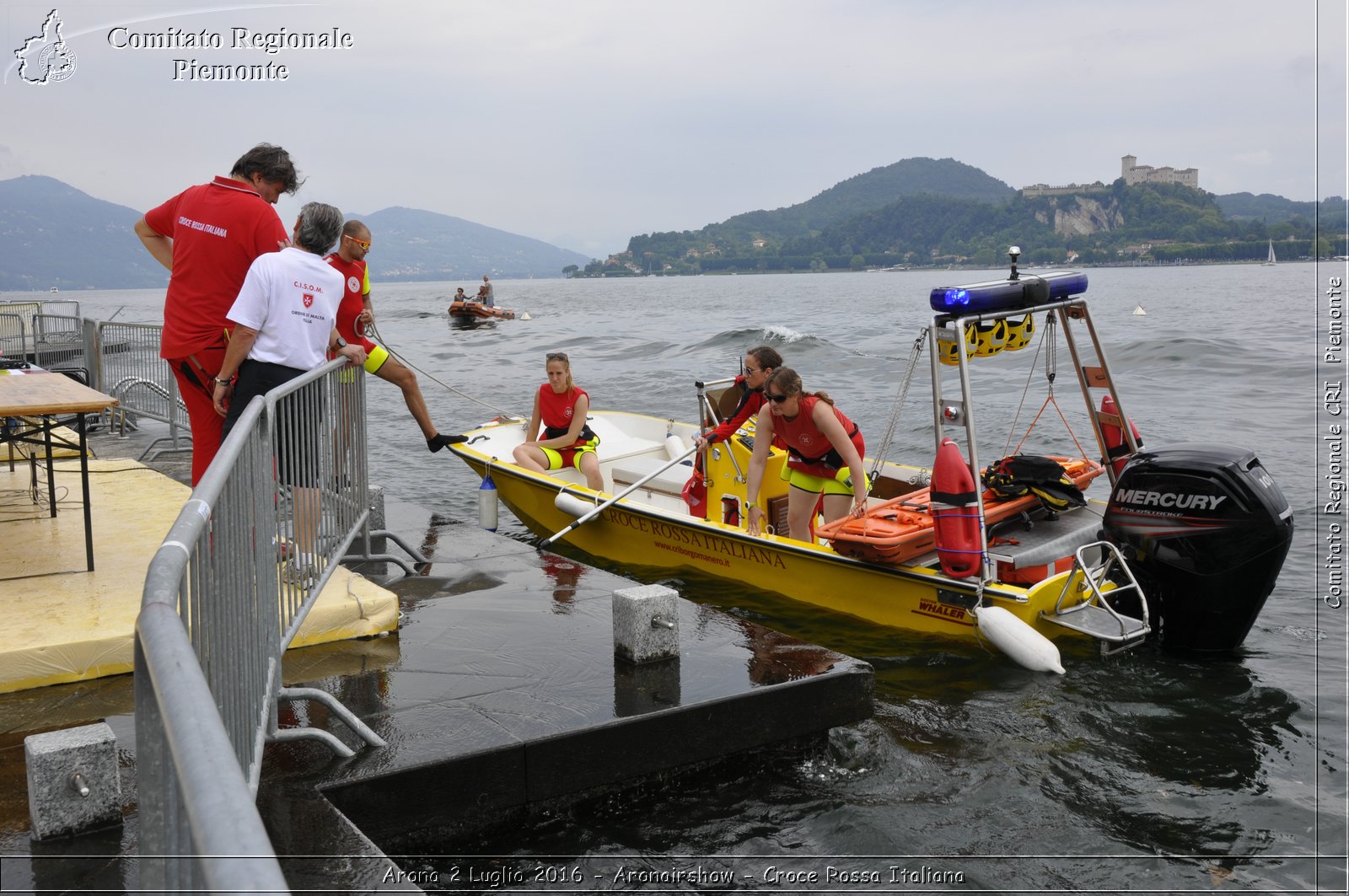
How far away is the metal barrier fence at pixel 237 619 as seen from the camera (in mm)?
1205

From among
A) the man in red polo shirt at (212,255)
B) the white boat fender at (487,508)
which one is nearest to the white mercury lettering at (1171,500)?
the man in red polo shirt at (212,255)

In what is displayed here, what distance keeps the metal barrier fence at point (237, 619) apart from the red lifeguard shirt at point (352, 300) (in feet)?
2.75

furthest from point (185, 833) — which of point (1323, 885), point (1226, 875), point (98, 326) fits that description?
point (98, 326)

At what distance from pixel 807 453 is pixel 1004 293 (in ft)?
7.04

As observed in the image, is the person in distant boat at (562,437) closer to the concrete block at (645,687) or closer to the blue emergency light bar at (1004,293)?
the blue emergency light bar at (1004,293)

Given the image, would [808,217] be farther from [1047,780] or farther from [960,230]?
[1047,780]

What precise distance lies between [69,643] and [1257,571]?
21.0 ft

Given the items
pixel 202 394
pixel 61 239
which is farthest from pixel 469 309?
pixel 61 239

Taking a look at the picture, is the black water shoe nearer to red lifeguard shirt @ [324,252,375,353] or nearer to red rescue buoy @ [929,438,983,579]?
red lifeguard shirt @ [324,252,375,353]

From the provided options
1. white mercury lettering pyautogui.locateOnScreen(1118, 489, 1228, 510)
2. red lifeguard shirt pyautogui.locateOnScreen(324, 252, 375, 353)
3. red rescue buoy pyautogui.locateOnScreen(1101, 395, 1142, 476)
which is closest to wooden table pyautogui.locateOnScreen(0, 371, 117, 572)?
red lifeguard shirt pyautogui.locateOnScreen(324, 252, 375, 353)

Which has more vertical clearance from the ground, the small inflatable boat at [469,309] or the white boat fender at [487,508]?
the small inflatable boat at [469,309]

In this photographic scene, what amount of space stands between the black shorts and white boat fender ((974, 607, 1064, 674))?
431 cm

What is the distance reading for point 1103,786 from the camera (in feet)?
19.0

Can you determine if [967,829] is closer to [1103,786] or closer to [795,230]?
[1103,786]
